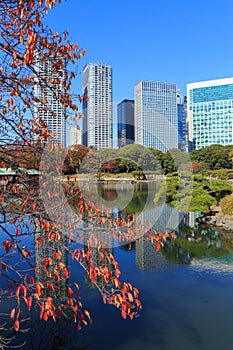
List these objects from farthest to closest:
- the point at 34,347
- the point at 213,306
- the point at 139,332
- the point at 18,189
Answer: the point at 213,306 → the point at 139,332 → the point at 34,347 → the point at 18,189

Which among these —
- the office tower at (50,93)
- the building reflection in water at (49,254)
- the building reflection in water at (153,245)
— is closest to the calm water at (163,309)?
the building reflection in water at (153,245)

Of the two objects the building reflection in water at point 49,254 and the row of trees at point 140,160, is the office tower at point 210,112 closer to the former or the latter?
the row of trees at point 140,160

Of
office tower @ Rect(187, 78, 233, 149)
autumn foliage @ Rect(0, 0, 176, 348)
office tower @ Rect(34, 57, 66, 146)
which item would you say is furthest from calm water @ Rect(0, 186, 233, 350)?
office tower @ Rect(187, 78, 233, 149)

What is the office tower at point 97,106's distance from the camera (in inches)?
130

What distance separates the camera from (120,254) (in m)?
7.02

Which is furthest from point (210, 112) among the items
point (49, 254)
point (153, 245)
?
point (49, 254)

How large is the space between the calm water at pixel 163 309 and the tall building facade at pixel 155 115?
234cm

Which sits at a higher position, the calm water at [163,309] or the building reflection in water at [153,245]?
the building reflection in water at [153,245]

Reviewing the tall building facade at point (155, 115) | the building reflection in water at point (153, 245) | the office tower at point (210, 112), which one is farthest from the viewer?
the office tower at point (210, 112)

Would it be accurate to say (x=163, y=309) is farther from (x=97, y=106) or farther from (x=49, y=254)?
(x=97, y=106)

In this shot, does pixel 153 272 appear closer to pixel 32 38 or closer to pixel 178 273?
pixel 178 273

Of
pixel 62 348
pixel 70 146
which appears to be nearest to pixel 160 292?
pixel 62 348

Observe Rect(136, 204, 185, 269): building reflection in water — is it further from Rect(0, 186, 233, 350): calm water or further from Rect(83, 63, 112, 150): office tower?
Rect(83, 63, 112, 150): office tower

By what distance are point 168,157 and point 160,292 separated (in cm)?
1031
